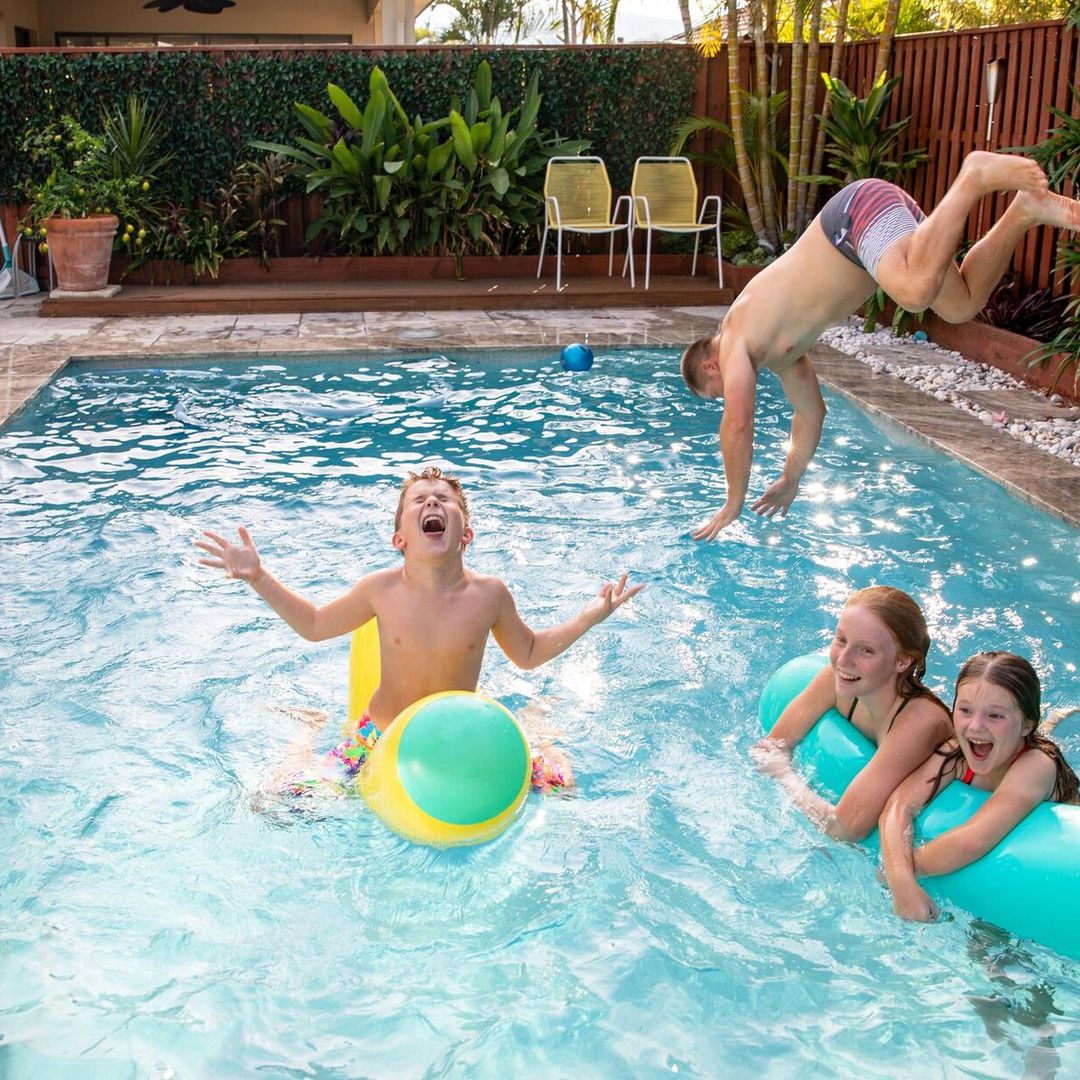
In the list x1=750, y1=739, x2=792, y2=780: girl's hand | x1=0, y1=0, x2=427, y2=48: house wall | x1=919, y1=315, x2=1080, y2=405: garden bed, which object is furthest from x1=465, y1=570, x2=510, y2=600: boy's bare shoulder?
x1=0, y1=0, x2=427, y2=48: house wall

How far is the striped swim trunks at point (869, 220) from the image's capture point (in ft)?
15.1

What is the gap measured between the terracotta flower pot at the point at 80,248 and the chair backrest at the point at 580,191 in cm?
433

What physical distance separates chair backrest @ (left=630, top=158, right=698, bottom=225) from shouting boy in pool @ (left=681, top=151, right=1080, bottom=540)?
863 cm

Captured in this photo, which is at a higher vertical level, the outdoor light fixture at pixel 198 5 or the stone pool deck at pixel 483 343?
the outdoor light fixture at pixel 198 5

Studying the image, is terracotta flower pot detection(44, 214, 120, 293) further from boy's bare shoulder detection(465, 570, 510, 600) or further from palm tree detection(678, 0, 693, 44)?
boy's bare shoulder detection(465, 570, 510, 600)

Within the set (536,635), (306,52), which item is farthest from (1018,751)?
(306,52)

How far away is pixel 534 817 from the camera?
3.96m

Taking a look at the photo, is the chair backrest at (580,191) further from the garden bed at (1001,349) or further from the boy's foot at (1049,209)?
the boy's foot at (1049,209)

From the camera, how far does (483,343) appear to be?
1078 cm

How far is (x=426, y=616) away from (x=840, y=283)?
2231 mm

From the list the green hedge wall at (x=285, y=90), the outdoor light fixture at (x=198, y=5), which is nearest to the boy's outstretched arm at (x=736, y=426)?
the green hedge wall at (x=285, y=90)

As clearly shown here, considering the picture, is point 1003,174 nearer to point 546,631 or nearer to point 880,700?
point 880,700

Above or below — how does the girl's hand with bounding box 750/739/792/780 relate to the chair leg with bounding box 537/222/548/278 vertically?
below

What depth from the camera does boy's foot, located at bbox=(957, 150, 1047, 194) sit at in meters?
4.04
